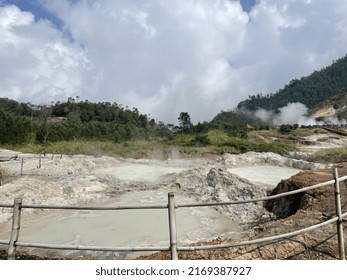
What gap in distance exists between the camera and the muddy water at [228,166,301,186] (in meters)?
20.2

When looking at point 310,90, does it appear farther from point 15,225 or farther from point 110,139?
point 15,225

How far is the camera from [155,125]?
87.9 meters

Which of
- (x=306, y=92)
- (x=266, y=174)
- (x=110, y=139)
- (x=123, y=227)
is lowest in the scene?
(x=123, y=227)

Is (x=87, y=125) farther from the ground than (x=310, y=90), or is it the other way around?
(x=310, y=90)

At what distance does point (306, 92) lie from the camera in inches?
5103

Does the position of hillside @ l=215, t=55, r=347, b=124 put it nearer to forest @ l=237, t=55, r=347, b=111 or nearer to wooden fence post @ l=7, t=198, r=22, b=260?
forest @ l=237, t=55, r=347, b=111

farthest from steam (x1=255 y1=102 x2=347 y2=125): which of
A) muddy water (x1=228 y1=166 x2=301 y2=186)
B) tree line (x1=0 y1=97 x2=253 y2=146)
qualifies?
muddy water (x1=228 y1=166 x2=301 y2=186)

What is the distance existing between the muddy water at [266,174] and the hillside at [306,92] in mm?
95008

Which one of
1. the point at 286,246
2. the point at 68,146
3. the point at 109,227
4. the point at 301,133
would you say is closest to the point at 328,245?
the point at 286,246

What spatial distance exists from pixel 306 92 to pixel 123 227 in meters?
130

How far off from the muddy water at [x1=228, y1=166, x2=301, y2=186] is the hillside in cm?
9501

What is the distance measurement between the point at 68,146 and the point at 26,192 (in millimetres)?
29176

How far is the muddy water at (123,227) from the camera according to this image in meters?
9.84

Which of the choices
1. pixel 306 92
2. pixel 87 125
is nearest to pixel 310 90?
pixel 306 92
